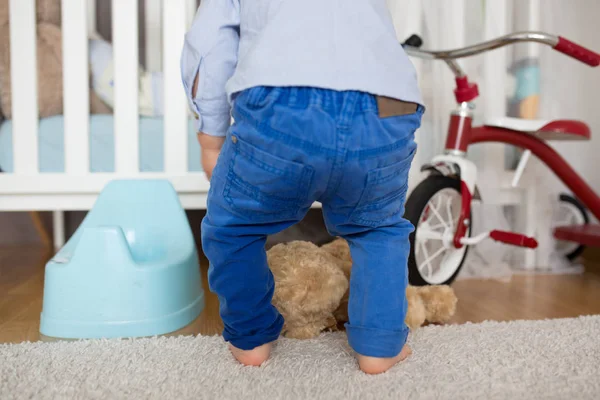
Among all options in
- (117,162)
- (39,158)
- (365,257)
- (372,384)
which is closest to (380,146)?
(365,257)

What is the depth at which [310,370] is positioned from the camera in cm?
70

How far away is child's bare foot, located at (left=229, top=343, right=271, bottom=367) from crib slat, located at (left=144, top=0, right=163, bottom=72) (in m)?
1.42

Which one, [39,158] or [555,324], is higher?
[39,158]

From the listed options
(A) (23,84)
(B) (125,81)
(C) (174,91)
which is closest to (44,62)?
(A) (23,84)

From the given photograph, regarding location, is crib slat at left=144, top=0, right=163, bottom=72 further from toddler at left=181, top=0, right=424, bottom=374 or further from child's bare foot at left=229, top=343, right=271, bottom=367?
child's bare foot at left=229, top=343, right=271, bottom=367

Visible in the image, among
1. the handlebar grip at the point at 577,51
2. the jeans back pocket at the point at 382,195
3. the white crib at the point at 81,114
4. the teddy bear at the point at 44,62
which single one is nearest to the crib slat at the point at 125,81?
the white crib at the point at 81,114

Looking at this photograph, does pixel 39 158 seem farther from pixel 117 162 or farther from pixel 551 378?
pixel 551 378

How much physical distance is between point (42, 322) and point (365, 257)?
21.5 inches

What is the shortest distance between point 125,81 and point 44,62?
Result: 213 mm

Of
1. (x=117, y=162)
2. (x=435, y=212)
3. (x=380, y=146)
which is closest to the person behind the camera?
(x=380, y=146)

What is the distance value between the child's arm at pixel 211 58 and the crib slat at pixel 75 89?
640 millimetres

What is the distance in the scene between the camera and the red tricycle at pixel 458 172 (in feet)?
3.59

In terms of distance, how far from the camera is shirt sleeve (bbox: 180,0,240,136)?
0.71m

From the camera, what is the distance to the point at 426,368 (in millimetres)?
714
